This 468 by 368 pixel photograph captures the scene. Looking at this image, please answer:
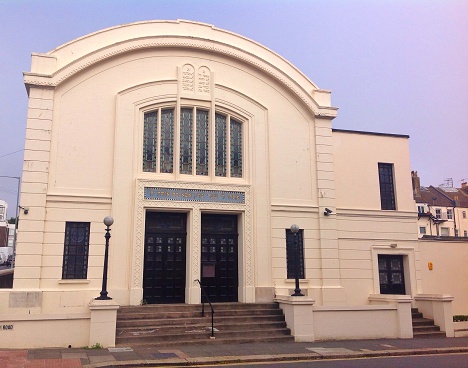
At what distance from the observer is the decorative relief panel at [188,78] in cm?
1844

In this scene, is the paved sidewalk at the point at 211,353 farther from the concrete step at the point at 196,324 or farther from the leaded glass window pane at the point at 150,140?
the leaded glass window pane at the point at 150,140

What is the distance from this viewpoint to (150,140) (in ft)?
58.7

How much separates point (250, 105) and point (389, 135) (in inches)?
261

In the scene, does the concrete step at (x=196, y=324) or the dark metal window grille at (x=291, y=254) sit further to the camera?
the dark metal window grille at (x=291, y=254)

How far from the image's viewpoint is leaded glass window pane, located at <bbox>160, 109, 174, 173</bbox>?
58.6ft

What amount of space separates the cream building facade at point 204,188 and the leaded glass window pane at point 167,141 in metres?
0.04

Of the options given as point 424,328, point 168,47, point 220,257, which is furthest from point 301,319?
point 168,47

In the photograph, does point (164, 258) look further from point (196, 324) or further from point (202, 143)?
point (202, 143)

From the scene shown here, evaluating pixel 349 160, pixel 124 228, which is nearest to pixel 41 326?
pixel 124 228

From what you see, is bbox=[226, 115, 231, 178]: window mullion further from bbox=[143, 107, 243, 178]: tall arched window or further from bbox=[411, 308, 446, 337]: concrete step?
bbox=[411, 308, 446, 337]: concrete step

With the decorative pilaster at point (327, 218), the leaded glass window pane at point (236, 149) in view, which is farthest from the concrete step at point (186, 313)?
the leaded glass window pane at point (236, 149)

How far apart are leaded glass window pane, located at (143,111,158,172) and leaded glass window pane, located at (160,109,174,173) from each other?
0.89ft

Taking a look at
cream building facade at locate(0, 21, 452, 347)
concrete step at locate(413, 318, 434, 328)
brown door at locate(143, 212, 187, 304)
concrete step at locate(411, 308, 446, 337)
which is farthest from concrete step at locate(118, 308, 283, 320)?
concrete step at locate(413, 318, 434, 328)

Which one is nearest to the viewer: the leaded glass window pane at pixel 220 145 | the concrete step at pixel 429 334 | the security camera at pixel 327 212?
the concrete step at pixel 429 334
